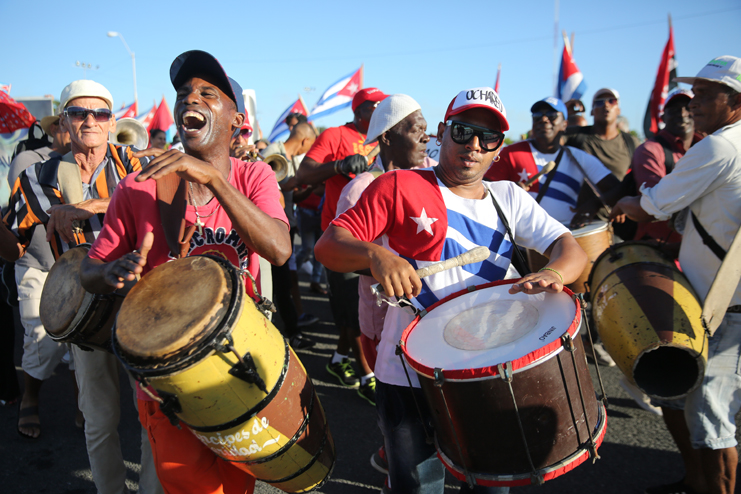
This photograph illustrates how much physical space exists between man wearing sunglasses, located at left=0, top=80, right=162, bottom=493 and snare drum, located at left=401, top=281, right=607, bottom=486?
1.68m

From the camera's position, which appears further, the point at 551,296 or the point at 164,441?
the point at 164,441

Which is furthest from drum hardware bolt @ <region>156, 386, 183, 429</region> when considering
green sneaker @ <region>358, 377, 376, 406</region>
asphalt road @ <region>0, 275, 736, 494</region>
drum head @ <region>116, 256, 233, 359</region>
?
green sneaker @ <region>358, 377, 376, 406</region>

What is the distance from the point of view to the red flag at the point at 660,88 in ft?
27.4

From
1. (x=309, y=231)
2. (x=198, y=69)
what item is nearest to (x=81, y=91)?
(x=198, y=69)

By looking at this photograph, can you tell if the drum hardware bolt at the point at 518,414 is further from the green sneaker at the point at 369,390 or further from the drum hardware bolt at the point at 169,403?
the green sneaker at the point at 369,390

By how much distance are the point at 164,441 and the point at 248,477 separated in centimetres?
43

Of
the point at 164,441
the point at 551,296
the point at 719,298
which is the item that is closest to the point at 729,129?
the point at 719,298

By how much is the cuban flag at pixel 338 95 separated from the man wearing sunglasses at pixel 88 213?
24.6 feet

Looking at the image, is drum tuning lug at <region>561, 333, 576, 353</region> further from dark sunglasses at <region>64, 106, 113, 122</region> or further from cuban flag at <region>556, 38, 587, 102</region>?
cuban flag at <region>556, 38, 587, 102</region>

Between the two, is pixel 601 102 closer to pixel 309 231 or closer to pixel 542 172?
pixel 542 172

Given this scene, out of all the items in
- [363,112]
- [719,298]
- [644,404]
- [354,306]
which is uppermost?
[363,112]

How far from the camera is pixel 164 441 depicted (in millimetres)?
2115

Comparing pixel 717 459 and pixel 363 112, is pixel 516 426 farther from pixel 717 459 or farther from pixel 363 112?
pixel 363 112

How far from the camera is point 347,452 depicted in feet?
12.2
